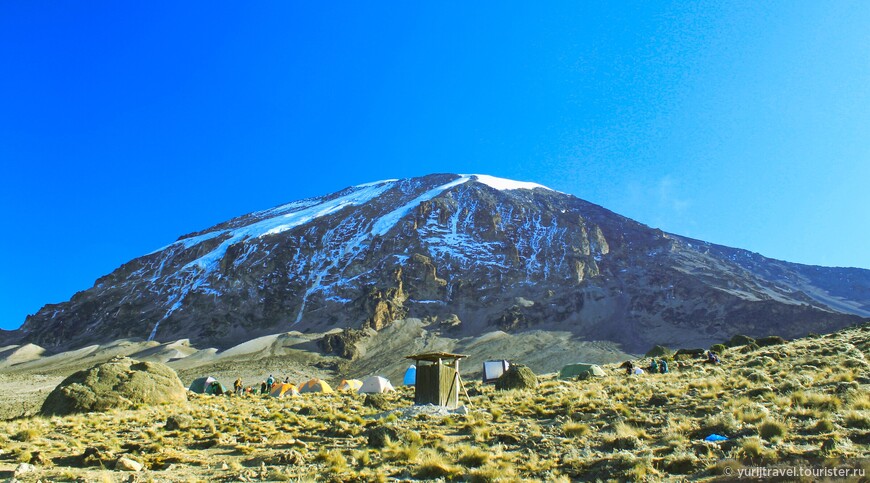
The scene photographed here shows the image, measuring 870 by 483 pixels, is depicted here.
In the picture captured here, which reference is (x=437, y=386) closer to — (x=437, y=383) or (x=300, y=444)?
(x=437, y=383)

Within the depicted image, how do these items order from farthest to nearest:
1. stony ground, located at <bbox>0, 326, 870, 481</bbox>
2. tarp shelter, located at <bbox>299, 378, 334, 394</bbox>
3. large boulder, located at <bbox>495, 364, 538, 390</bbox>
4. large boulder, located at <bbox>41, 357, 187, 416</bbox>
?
tarp shelter, located at <bbox>299, 378, 334, 394</bbox> < large boulder, located at <bbox>495, 364, 538, 390</bbox> < large boulder, located at <bbox>41, 357, 187, 416</bbox> < stony ground, located at <bbox>0, 326, 870, 481</bbox>

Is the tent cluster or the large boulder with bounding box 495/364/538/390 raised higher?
the large boulder with bounding box 495/364/538/390

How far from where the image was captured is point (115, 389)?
19906 millimetres

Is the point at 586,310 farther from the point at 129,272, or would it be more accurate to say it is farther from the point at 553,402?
the point at 129,272

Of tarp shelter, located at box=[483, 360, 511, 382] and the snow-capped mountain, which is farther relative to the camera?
the snow-capped mountain

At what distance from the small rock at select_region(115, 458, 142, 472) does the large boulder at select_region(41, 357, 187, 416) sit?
1038cm

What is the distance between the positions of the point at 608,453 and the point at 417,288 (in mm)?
118506

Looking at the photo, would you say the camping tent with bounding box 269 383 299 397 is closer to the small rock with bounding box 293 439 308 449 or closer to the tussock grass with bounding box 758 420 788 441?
the small rock with bounding box 293 439 308 449

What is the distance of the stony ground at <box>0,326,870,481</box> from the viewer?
9125 millimetres

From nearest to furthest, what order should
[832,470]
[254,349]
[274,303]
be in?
[832,470] < [254,349] < [274,303]

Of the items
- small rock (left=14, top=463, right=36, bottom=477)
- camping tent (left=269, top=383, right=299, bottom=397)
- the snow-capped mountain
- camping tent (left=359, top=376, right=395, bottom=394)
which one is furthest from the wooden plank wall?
the snow-capped mountain

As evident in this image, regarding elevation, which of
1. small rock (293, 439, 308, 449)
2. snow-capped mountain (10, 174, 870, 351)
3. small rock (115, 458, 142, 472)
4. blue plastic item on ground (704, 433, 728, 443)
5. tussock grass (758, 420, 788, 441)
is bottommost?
small rock (293, 439, 308, 449)

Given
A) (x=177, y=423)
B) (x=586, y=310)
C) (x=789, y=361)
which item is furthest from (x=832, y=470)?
(x=586, y=310)

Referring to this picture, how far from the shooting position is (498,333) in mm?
99562
